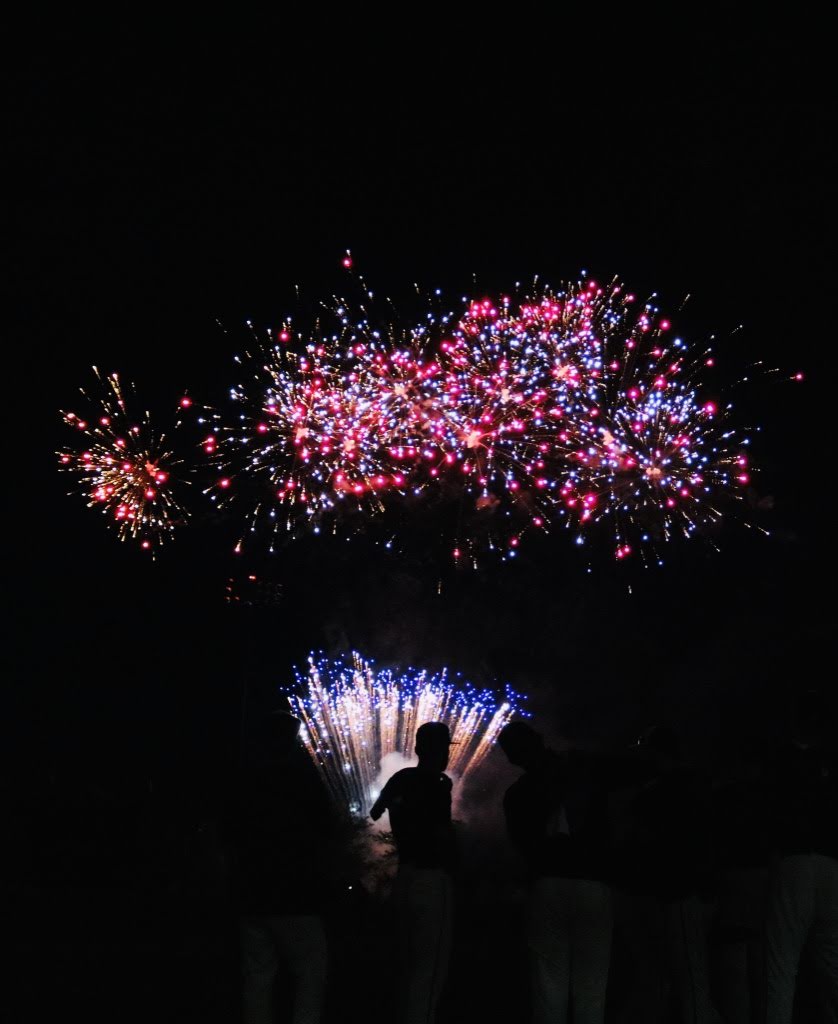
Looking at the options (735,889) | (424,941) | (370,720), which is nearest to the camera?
(424,941)

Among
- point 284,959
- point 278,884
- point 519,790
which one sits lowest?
point 284,959

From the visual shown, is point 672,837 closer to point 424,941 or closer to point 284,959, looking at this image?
point 424,941

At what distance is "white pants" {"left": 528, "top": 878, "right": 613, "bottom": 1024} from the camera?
3811 mm

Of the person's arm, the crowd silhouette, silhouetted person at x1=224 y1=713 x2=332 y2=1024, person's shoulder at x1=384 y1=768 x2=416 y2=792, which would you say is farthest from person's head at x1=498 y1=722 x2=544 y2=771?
silhouetted person at x1=224 y1=713 x2=332 y2=1024

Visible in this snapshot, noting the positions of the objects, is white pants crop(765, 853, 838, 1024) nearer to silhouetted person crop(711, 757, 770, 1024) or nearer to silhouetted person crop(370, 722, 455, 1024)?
silhouetted person crop(711, 757, 770, 1024)

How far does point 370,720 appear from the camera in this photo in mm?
12773

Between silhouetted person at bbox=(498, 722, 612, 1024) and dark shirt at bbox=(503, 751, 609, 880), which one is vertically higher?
dark shirt at bbox=(503, 751, 609, 880)

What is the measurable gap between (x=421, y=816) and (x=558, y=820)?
2.03 ft

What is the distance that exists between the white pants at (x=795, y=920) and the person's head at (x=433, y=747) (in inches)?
59.3

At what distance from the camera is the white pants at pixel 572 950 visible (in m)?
3.81

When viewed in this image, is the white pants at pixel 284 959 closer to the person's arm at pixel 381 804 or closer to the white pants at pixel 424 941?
the white pants at pixel 424 941

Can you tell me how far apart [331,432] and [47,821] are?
4943 millimetres

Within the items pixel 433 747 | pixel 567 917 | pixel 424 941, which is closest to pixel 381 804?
pixel 433 747

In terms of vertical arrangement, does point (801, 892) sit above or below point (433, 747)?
below
